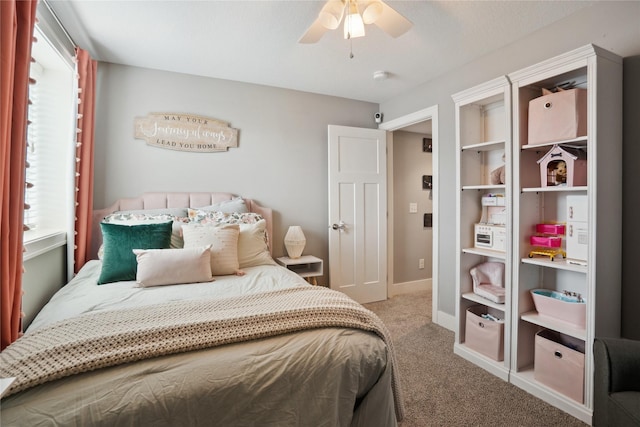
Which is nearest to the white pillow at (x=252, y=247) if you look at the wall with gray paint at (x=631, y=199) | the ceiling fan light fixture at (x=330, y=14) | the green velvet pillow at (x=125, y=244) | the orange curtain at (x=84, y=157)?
the green velvet pillow at (x=125, y=244)

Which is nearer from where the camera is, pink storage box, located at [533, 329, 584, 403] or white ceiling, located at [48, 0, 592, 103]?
pink storage box, located at [533, 329, 584, 403]

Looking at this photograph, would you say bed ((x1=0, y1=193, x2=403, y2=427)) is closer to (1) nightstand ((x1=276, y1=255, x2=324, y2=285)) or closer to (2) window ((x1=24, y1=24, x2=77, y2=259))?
(2) window ((x1=24, y1=24, x2=77, y2=259))

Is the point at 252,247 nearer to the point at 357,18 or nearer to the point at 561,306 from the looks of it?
the point at 357,18

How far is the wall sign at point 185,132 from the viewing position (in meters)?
2.82

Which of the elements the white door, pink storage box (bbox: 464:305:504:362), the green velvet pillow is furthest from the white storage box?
the green velvet pillow

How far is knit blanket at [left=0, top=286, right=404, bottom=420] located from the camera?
3.03 ft

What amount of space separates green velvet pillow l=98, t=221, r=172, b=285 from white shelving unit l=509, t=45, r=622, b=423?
2.45 m

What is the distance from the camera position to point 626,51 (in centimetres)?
180

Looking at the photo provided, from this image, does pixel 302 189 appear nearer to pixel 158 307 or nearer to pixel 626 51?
pixel 158 307

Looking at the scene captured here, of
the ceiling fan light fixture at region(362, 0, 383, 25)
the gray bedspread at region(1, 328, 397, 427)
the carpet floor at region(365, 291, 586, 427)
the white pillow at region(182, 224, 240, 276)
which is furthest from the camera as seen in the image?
the white pillow at region(182, 224, 240, 276)

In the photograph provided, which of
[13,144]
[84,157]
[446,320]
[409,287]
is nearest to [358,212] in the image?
[409,287]

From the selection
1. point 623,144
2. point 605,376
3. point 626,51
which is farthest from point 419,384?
point 626,51

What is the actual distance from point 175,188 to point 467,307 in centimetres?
283

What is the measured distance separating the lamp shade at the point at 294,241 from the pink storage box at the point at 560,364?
2.08 m
